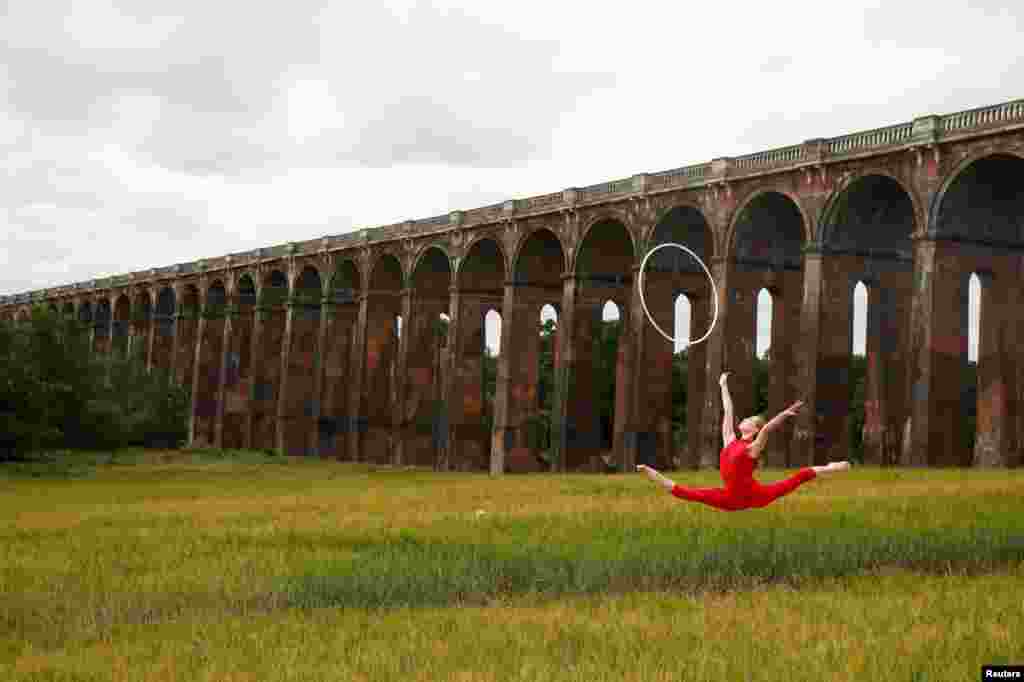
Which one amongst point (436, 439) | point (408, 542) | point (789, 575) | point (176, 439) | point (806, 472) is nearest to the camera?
point (806, 472)

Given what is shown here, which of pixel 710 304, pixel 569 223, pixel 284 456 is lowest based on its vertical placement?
pixel 284 456

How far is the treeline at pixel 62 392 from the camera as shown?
4688 cm

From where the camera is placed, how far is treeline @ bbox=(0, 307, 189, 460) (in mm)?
46875

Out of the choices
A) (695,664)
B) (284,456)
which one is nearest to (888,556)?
(695,664)

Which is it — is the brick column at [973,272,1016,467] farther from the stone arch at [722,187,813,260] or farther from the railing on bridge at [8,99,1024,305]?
the stone arch at [722,187,813,260]

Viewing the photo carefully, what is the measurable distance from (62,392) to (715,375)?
27055 millimetres

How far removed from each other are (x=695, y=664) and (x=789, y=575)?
215 inches

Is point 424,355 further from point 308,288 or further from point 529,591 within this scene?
point 529,591

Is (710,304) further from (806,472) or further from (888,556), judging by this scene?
(806,472)

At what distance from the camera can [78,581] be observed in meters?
13.9

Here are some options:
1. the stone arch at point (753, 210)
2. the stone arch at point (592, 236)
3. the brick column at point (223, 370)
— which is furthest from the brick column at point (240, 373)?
the stone arch at point (753, 210)

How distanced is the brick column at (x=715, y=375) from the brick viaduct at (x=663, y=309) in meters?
0.09

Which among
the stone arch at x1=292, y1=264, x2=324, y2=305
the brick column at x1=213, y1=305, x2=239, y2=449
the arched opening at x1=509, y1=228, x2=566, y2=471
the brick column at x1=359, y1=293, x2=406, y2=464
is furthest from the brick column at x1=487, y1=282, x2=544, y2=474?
the brick column at x1=213, y1=305, x2=239, y2=449

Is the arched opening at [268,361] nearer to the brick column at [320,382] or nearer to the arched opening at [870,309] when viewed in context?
the brick column at [320,382]
